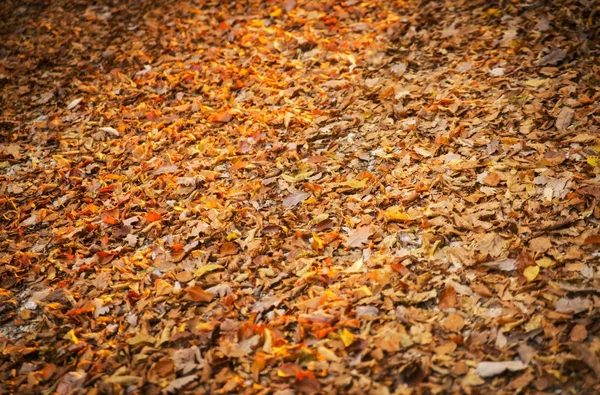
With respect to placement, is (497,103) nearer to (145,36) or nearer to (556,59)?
(556,59)

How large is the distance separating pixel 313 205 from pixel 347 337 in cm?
108

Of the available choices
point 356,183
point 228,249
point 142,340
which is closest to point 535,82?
point 356,183

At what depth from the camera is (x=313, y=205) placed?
131 inches

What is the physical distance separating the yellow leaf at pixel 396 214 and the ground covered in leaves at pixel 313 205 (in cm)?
2

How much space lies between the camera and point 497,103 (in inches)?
147

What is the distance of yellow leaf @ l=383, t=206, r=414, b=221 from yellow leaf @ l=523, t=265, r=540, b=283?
754 millimetres

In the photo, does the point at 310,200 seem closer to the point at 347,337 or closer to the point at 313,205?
the point at 313,205

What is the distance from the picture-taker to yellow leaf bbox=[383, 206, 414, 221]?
3088 millimetres

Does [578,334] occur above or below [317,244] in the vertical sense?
below

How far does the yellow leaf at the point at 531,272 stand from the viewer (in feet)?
8.61

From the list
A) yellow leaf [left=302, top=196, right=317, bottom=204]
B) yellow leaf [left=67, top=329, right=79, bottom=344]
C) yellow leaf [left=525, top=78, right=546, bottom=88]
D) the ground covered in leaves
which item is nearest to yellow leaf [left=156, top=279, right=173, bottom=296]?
the ground covered in leaves

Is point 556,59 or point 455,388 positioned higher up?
point 556,59

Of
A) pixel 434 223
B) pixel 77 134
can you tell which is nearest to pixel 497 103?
pixel 434 223

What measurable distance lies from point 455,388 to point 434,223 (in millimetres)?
1072
